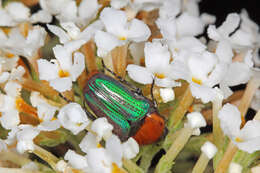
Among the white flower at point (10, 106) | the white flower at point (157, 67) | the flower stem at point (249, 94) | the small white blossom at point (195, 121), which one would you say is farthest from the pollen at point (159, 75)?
the white flower at point (10, 106)

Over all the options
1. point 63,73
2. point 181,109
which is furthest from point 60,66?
point 181,109

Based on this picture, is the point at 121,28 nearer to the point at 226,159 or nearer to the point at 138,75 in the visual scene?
the point at 138,75

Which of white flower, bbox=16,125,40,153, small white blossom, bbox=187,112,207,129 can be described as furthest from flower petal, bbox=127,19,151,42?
white flower, bbox=16,125,40,153

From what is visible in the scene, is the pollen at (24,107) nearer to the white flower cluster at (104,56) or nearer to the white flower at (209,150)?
the white flower cluster at (104,56)

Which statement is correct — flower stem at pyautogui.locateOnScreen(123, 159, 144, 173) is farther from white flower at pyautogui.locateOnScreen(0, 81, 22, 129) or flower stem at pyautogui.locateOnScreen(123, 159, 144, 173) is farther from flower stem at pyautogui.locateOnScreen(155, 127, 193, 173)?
white flower at pyautogui.locateOnScreen(0, 81, 22, 129)

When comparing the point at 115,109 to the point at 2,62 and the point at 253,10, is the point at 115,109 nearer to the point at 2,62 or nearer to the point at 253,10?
the point at 2,62

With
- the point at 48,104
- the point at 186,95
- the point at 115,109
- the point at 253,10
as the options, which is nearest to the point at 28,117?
the point at 48,104
